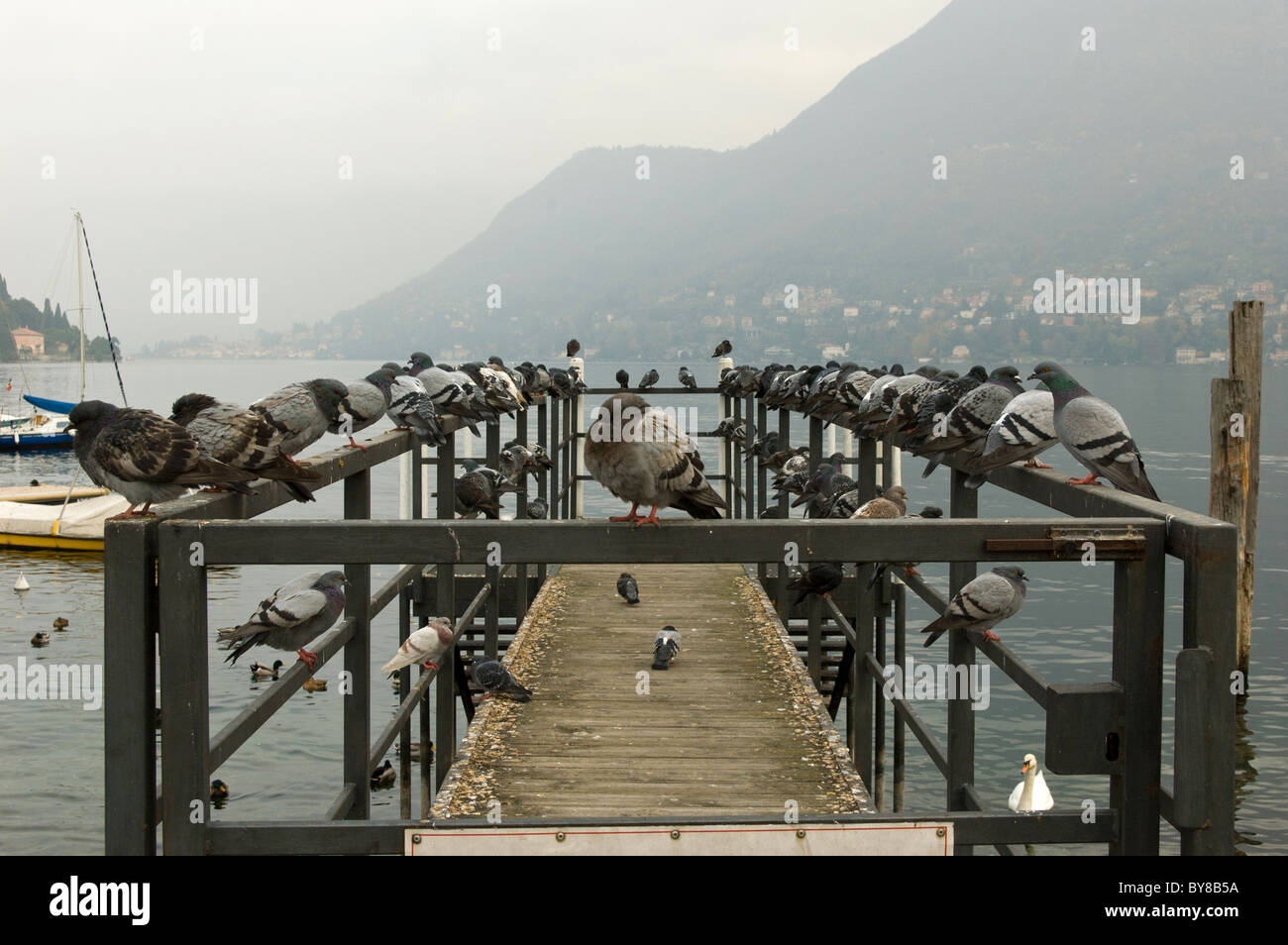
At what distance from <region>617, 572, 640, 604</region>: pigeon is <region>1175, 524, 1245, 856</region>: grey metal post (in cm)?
1102

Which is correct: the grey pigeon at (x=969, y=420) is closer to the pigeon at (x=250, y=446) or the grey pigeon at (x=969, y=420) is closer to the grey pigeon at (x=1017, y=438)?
the grey pigeon at (x=1017, y=438)

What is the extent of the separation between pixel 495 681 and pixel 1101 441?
5.56m

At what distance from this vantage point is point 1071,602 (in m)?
36.7

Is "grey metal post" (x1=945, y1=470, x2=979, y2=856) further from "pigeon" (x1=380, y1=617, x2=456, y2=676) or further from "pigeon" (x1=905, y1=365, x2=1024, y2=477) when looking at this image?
"pigeon" (x1=380, y1=617, x2=456, y2=676)

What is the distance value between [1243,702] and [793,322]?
156 meters

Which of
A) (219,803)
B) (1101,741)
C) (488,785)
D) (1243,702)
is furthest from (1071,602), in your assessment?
(1101,741)

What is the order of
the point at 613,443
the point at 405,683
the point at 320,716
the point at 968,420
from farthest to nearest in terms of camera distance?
the point at 320,716 → the point at 405,683 → the point at 968,420 → the point at 613,443

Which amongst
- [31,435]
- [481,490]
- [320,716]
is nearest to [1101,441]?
[481,490]

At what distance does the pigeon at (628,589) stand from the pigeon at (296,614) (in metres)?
5.68

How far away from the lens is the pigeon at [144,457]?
5062 millimetres

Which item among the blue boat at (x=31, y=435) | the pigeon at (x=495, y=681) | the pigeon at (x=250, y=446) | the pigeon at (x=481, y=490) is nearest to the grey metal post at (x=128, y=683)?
the pigeon at (x=250, y=446)

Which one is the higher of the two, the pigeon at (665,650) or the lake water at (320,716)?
the pigeon at (665,650)

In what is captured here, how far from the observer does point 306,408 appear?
8.78 metres

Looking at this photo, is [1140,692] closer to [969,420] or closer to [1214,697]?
[1214,697]
